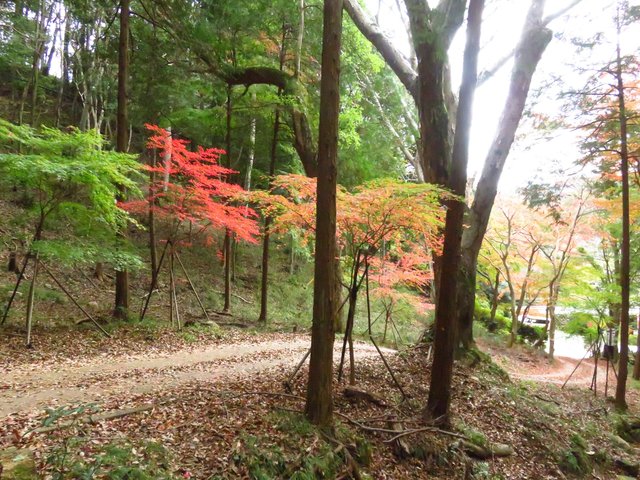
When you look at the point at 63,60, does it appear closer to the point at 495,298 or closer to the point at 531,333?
the point at 495,298

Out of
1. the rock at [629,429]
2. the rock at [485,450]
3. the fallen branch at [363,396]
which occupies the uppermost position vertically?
the fallen branch at [363,396]

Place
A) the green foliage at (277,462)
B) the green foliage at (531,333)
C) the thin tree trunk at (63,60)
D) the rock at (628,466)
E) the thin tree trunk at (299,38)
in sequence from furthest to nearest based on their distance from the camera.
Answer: the green foliage at (531,333) → the thin tree trunk at (63,60) → the thin tree trunk at (299,38) → the rock at (628,466) → the green foliage at (277,462)

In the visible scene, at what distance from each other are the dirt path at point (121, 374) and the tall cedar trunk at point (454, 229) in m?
3.39

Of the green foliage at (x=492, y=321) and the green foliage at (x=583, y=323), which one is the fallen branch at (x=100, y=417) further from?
the green foliage at (x=492, y=321)

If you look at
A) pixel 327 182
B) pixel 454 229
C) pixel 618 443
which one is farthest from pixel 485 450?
pixel 327 182

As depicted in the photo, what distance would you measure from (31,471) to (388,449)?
402 centimetres

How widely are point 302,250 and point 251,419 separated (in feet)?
43.2

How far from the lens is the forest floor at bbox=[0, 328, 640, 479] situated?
148 inches

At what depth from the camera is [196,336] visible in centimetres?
1010

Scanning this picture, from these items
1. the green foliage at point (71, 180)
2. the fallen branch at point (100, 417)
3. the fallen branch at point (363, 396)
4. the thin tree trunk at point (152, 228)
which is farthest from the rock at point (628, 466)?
the thin tree trunk at point (152, 228)

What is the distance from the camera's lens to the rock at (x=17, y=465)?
301cm

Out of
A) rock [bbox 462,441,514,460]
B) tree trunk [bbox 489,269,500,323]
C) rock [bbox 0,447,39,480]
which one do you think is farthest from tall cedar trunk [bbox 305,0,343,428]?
tree trunk [bbox 489,269,500,323]

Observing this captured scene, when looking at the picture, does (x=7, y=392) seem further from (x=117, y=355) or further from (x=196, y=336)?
(x=196, y=336)

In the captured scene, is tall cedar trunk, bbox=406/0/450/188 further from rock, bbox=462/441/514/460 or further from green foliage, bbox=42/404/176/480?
green foliage, bbox=42/404/176/480
